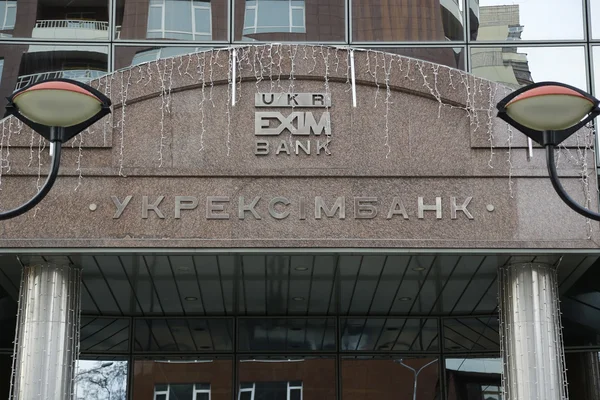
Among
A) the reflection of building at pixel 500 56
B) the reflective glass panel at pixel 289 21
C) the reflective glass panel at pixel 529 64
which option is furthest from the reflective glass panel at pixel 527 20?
the reflective glass panel at pixel 289 21

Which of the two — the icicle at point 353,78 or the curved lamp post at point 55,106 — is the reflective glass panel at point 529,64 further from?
the curved lamp post at point 55,106

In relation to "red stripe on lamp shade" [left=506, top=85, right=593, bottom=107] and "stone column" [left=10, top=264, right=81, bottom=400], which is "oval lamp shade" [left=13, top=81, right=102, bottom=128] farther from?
"stone column" [left=10, top=264, right=81, bottom=400]

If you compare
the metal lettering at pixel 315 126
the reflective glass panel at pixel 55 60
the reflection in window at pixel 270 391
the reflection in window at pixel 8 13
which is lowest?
the reflection in window at pixel 270 391

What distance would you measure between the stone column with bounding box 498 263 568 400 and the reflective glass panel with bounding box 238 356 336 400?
472 cm

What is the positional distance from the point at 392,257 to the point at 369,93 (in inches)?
89.3

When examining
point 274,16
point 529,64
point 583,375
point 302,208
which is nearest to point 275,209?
point 302,208

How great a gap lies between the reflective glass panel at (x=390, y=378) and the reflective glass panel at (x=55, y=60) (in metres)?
6.74

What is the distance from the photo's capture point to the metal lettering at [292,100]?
591 inches

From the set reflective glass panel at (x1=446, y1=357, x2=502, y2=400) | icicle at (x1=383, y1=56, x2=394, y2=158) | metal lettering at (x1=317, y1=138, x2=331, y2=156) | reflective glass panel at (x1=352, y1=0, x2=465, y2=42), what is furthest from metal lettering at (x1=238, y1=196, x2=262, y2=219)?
reflective glass panel at (x1=446, y1=357, x2=502, y2=400)

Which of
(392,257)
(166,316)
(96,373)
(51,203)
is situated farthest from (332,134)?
(96,373)

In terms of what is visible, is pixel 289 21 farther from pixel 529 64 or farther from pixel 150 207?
pixel 150 207

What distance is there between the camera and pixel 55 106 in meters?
9.53

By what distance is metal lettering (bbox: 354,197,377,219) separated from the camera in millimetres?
14641

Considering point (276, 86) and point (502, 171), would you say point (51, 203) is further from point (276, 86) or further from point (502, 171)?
point (502, 171)
